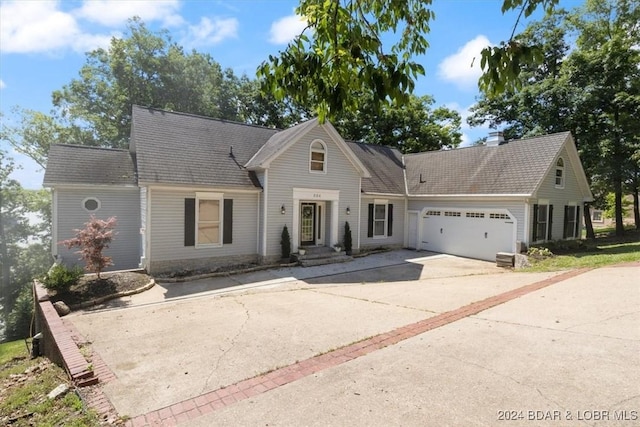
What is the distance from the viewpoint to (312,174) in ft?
48.2

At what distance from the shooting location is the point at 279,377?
4.42 meters

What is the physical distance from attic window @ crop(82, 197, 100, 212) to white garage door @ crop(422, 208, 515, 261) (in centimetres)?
1530

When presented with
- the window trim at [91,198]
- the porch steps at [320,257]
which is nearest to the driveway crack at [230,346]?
the porch steps at [320,257]

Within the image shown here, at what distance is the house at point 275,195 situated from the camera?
12.5m

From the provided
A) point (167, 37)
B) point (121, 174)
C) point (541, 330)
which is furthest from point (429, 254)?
point (167, 37)

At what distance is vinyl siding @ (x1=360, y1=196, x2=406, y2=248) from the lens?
56.5ft

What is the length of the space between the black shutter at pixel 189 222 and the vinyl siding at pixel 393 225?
26.7 feet

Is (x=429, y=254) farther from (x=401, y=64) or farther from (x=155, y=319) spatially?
(x=401, y=64)

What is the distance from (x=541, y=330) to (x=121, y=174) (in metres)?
15.1

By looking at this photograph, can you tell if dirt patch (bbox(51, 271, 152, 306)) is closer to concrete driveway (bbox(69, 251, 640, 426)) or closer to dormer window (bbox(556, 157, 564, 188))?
concrete driveway (bbox(69, 251, 640, 426))

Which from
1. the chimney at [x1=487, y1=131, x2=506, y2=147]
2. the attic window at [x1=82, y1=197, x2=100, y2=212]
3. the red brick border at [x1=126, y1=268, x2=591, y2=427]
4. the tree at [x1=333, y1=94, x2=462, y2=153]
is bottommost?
the red brick border at [x1=126, y1=268, x2=591, y2=427]

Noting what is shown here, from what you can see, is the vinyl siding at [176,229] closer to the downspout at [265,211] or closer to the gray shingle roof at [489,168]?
the downspout at [265,211]

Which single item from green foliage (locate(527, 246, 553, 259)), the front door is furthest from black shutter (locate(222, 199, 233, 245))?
green foliage (locate(527, 246, 553, 259))

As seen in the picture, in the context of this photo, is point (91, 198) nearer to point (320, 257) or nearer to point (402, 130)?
point (320, 257)
